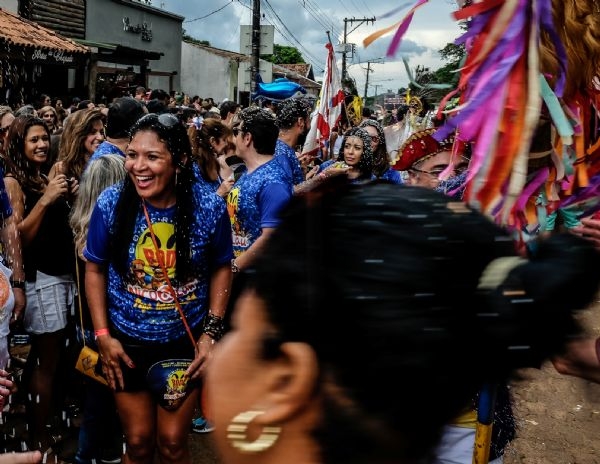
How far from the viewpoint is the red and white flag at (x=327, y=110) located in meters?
7.25

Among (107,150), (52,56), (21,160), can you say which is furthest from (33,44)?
(107,150)

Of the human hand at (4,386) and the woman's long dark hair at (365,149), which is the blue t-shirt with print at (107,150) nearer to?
the human hand at (4,386)

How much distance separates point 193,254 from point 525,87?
1.53m

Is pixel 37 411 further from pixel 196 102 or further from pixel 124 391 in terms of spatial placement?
pixel 196 102

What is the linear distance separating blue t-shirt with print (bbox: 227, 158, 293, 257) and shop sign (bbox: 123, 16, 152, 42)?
26.7 metres

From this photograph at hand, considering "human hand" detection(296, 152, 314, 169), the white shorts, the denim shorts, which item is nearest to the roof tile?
"human hand" detection(296, 152, 314, 169)

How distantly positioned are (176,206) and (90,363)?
2.65ft

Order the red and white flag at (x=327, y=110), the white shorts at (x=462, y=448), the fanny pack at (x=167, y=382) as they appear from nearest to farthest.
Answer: the white shorts at (x=462, y=448), the fanny pack at (x=167, y=382), the red and white flag at (x=327, y=110)

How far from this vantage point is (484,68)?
1729 mm

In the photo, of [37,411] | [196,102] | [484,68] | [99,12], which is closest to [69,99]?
[196,102]

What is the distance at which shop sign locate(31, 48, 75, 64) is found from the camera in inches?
595

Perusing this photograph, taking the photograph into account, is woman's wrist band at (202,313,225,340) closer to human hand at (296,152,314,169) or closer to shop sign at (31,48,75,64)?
human hand at (296,152,314,169)

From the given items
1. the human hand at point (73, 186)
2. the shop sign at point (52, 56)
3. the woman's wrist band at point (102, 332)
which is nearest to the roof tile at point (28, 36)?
the shop sign at point (52, 56)

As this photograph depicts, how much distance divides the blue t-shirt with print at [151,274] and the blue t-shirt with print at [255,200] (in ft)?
2.39
